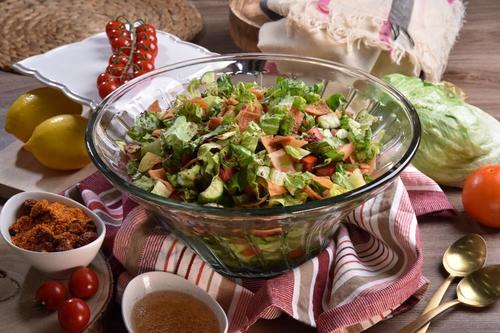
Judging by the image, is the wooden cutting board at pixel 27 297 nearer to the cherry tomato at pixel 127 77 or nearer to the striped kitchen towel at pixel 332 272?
the striped kitchen towel at pixel 332 272

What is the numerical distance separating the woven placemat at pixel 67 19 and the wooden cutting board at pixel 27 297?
1104mm

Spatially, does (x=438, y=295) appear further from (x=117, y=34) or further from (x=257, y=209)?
→ (x=117, y=34)

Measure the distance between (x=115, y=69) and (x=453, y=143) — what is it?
847 mm

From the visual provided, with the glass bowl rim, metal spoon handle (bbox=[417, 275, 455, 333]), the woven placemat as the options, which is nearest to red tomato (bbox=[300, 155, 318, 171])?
the glass bowl rim

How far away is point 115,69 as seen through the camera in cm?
169

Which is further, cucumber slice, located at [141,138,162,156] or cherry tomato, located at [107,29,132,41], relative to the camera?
cherry tomato, located at [107,29,132,41]

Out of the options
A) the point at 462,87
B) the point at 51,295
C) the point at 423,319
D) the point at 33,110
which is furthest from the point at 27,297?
the point at 462,87

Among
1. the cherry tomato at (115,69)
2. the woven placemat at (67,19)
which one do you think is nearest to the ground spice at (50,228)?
the cherry tomato at (115,69)

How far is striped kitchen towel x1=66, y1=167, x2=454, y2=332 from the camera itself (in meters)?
1.16

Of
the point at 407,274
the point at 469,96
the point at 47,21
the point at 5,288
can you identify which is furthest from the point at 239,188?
the point at 47,21

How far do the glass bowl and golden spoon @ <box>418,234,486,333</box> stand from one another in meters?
0.24

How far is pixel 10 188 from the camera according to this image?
155 centimetres

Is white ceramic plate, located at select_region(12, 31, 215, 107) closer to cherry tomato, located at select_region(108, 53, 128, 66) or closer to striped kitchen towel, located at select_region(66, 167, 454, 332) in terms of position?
cherry tomato, located at select_region(108, 53, 128, 66)

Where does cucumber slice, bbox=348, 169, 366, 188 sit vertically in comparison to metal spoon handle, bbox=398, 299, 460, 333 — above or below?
above
